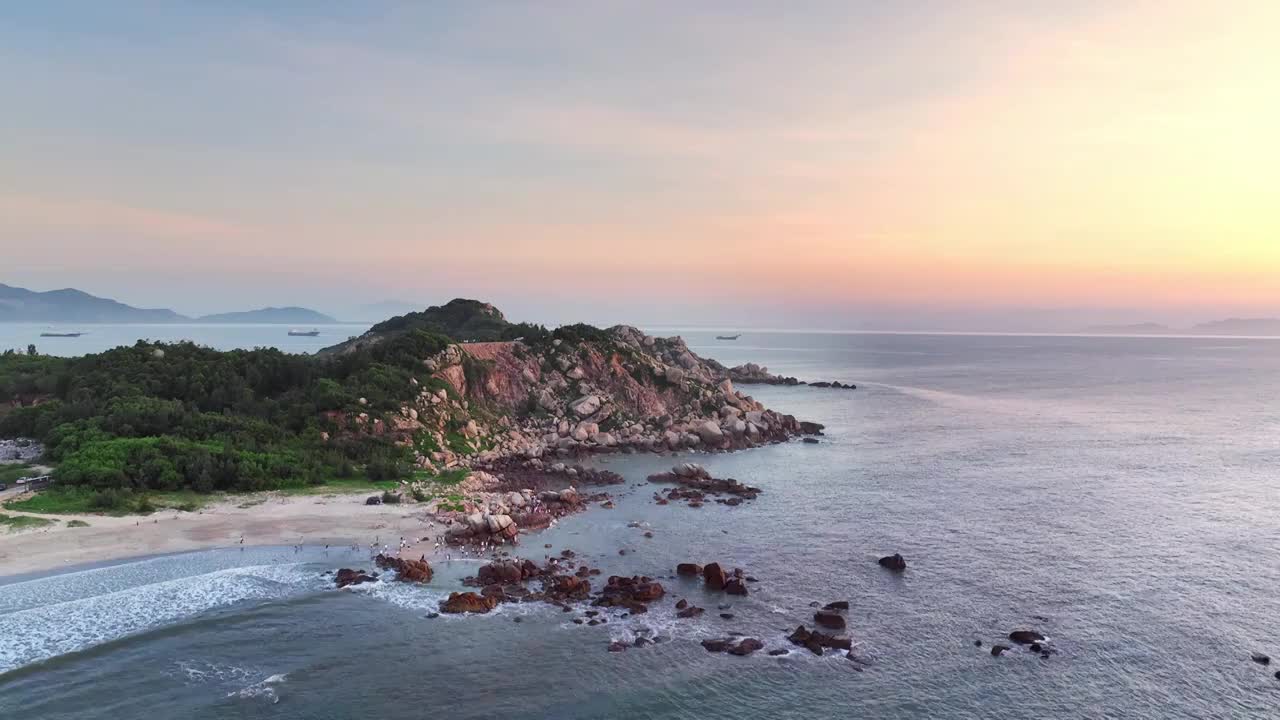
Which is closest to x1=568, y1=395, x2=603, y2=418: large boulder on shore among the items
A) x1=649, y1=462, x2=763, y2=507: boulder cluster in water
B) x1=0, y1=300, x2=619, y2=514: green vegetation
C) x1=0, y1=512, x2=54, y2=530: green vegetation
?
x1=0, y1=300, x2=619, y2=514: green vegetation

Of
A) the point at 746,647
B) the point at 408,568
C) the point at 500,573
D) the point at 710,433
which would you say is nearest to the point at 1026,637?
the point at 746,647

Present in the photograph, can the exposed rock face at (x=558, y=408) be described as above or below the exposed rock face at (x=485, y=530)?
above

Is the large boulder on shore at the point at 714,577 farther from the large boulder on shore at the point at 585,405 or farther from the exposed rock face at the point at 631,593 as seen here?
the large boulder on shore at the point at 585,405

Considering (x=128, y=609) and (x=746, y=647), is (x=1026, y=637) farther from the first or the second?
(x=128, y=609)

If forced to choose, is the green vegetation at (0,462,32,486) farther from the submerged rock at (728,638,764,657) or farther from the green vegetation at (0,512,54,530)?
the submerged rock at (728,638,764,657)

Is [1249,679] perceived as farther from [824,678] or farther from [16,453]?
[16,453]

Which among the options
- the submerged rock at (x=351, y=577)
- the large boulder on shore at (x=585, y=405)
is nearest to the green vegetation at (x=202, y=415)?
the large boulder on shore at (x=585, y=405)
